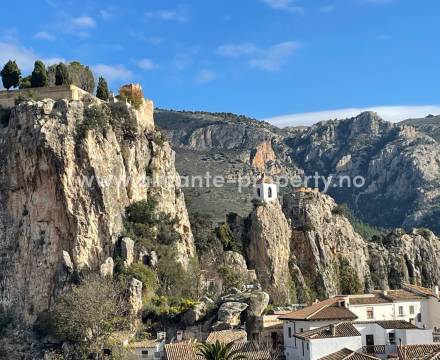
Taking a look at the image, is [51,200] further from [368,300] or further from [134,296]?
[368,300]

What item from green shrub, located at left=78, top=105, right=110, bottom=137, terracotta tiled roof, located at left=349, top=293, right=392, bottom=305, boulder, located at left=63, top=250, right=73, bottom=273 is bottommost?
terracotta tiled roof, located at left=349, top=293, right=392, bottom=305

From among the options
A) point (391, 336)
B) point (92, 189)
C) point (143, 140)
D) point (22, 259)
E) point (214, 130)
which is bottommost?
point (391, 336)

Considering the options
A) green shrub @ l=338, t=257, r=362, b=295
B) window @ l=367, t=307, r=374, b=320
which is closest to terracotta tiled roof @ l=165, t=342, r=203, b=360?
window @ l=367, t=307, r=374, b=320

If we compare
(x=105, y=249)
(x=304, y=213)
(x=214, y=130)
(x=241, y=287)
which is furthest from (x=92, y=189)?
(x=214, y=130)

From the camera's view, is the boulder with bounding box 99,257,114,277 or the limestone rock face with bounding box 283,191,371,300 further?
the limestone rock face with bounding box 283,191,371,300

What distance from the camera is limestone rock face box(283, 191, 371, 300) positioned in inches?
3241

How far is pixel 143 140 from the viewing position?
7675 cm

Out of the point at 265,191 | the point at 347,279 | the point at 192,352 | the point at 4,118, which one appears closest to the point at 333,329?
the point at 192,352

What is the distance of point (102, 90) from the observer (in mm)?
79750

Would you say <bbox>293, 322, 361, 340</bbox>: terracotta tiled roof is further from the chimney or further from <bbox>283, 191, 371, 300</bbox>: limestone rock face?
<bbox>283, 191, 371, 300</bbox>: limestone rock face

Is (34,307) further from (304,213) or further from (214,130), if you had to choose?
(214,130)

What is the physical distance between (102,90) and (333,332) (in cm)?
3794

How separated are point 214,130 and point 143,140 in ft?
279

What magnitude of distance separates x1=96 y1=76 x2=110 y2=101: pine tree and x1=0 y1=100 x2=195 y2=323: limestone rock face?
8.17m
